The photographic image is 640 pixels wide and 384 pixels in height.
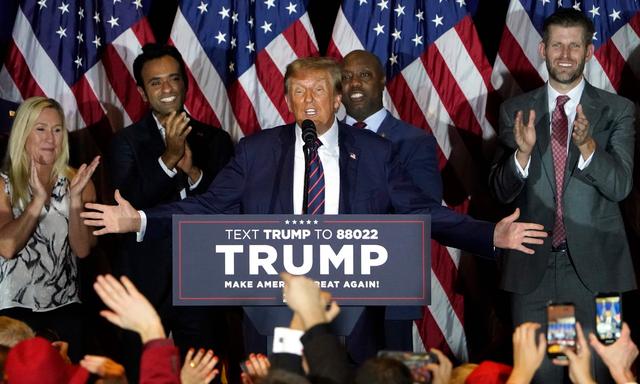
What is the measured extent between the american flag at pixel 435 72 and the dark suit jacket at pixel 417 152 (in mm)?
572

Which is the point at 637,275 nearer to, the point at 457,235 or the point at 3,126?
the point at 457,235

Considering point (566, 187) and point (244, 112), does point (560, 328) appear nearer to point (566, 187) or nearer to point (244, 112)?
point (566, 187)

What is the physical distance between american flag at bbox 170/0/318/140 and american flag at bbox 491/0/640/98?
3.63ft

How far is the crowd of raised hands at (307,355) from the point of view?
3262 millimetres

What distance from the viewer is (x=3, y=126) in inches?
271

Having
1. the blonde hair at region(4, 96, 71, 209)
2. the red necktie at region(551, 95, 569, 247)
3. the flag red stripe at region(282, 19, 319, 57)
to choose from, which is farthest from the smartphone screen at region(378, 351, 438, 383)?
the flag red stripe at region(282, 19, 319, 57)

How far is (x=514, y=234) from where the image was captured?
15.1ft

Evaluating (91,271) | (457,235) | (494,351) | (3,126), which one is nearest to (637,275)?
(494,351)

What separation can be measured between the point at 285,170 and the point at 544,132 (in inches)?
61.6

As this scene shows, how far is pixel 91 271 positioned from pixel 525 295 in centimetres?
254

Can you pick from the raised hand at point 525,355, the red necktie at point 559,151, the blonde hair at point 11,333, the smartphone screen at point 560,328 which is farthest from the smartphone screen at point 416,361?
the red necktie at point 559,151

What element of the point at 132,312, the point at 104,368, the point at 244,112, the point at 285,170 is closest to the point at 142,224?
the point at 285,170

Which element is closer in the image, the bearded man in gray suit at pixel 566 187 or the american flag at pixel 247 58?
the bearded man in gray suit at pixel 566 187

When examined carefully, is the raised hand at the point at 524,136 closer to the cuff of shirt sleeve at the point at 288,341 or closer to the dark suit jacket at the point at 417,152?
the dark suit jacket at the point at 417,152
